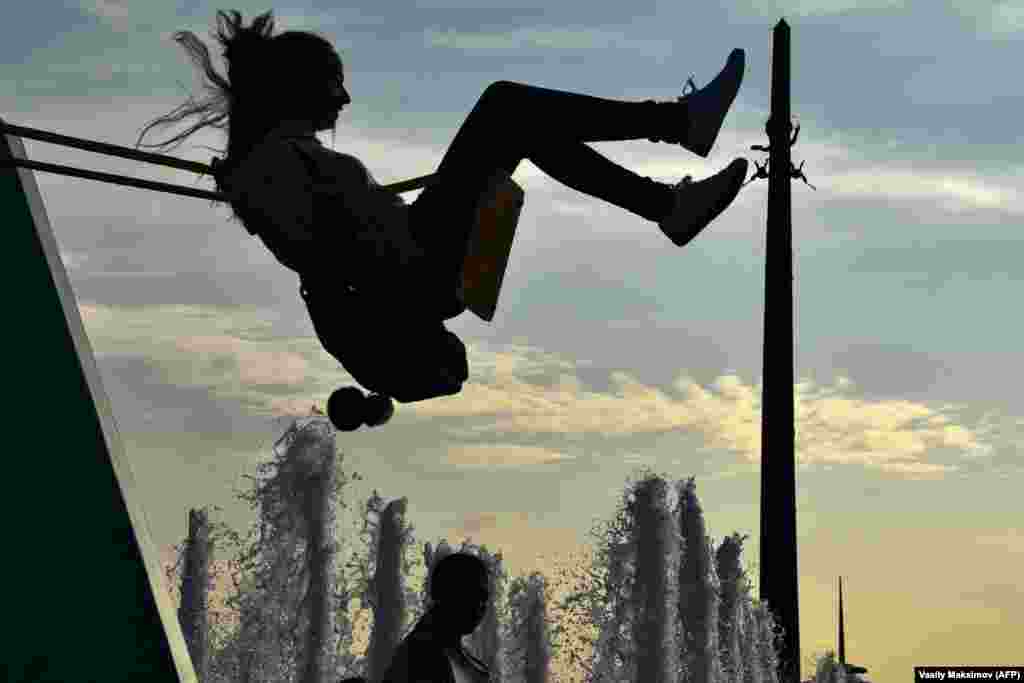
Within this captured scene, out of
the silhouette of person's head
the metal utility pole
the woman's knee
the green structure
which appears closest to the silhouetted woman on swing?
the woman's knee

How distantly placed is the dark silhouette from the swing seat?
0.89 meters

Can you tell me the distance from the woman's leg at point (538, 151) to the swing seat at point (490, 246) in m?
0.03

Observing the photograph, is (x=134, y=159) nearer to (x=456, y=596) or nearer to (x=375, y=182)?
(x=375, y=182)

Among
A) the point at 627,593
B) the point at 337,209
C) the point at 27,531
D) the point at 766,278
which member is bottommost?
the point at 27,531

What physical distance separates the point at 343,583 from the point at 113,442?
18.5 meters

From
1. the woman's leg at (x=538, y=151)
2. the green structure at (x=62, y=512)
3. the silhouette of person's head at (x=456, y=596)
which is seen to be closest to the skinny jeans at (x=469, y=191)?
the woman's leg at (x=538, y=151)

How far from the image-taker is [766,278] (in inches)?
1420

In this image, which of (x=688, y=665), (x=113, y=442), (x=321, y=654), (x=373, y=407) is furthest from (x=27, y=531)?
(x=688, y=665)

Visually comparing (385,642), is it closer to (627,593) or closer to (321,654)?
(321,654)

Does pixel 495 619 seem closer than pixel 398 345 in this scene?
No

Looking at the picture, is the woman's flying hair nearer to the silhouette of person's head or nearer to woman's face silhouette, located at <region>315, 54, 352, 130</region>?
woman's face silhouette, located at <region>315, 54, 352, 130</region>

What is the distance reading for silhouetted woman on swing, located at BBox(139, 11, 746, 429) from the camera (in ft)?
19.1

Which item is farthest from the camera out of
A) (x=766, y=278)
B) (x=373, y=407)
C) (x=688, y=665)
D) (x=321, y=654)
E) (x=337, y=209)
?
(x=766, y=278)

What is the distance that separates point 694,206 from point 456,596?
5.02 ft
